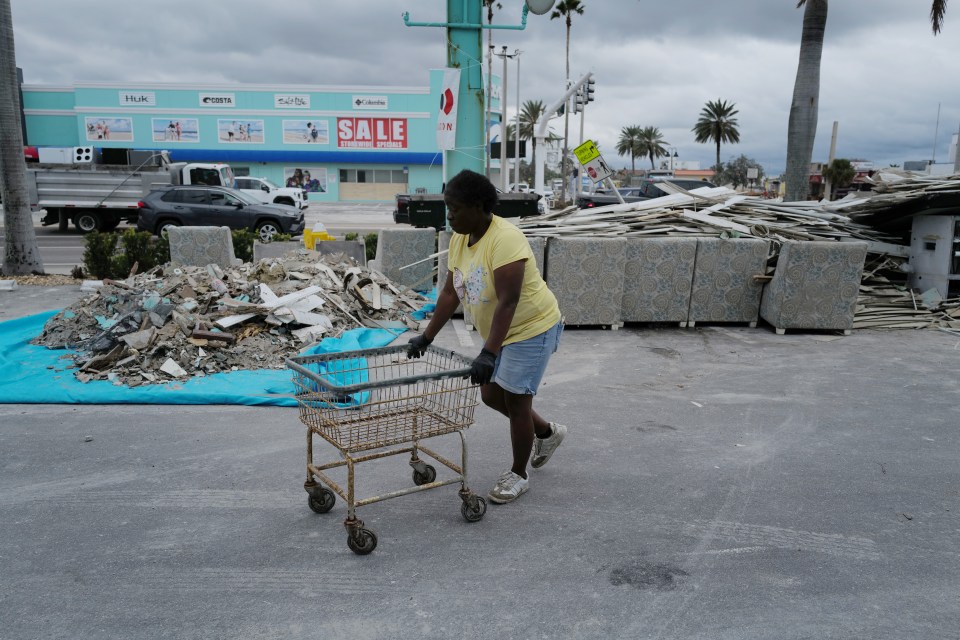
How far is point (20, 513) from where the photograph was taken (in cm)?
415

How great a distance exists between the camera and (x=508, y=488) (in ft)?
14.2

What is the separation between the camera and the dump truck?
2333 centimetres

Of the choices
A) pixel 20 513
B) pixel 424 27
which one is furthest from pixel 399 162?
pixel 20 513

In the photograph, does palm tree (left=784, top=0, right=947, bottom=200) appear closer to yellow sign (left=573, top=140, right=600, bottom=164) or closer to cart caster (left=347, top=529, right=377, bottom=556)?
yellow sign (left=573, top=140, right=600, bottom=164)

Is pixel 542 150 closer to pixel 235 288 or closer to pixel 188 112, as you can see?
pixel 235 288

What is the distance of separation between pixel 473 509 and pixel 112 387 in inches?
167

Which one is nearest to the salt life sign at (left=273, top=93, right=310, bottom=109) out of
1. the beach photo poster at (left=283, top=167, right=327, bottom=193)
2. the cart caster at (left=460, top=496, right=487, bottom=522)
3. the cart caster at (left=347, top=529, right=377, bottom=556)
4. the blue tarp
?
the beach photo poster at (left=283, top=167, right=327, bottom=193)

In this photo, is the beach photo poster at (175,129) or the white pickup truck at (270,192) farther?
the beach photo poster at (175,129)

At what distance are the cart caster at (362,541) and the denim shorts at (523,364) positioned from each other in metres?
1.11

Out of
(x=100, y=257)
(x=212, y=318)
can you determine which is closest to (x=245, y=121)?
(x=100, y=257)

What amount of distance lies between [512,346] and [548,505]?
1076 millimetres

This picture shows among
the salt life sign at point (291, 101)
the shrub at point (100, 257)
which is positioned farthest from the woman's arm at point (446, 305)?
the salt life sign at point (291, 101)

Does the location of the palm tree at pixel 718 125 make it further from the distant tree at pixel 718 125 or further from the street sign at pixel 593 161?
the street sign at pixel 593 161

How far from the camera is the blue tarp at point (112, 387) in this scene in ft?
20.5
